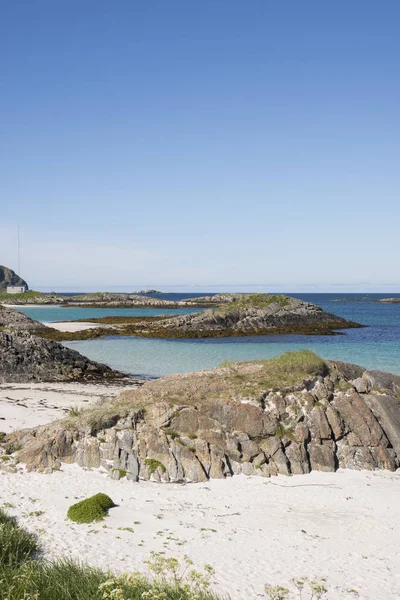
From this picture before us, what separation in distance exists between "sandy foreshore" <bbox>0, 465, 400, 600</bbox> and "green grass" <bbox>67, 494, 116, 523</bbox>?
0.25 m

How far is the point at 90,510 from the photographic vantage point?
13.0 meters

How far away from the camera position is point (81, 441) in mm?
17109

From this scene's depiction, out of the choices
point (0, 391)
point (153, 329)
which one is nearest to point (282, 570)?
point (0, 391)

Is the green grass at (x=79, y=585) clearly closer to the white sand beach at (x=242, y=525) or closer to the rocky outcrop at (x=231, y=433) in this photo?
the white sand beach at (x=242, y=525)

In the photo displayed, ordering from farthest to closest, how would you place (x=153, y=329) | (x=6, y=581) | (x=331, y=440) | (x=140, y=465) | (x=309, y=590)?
1. (x=153, y=329)
2. (x=331, y=440)
3. (x=140, y=465)
4. (x=309, y=590)
5. (x=6, y=581)

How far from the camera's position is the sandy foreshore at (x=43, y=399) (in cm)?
2188

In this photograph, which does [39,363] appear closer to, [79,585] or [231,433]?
[231,433]

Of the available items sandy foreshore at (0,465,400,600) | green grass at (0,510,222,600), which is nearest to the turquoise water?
sandy foreshore at (0,465,400,600)

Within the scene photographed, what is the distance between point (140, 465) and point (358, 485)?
23.6 feet

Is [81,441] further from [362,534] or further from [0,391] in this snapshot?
[0,391]

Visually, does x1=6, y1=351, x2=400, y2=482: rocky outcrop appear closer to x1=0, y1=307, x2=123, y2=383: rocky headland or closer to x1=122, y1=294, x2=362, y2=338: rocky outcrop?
x1=0, y1=307, x2=123, y2=383: rocky headland

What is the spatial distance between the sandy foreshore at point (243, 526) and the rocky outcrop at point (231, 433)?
22.6 inches

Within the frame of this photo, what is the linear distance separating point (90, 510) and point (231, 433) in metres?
5.99

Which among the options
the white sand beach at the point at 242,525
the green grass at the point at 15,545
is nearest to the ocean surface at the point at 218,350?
the white sand beach at the point at 242,525
